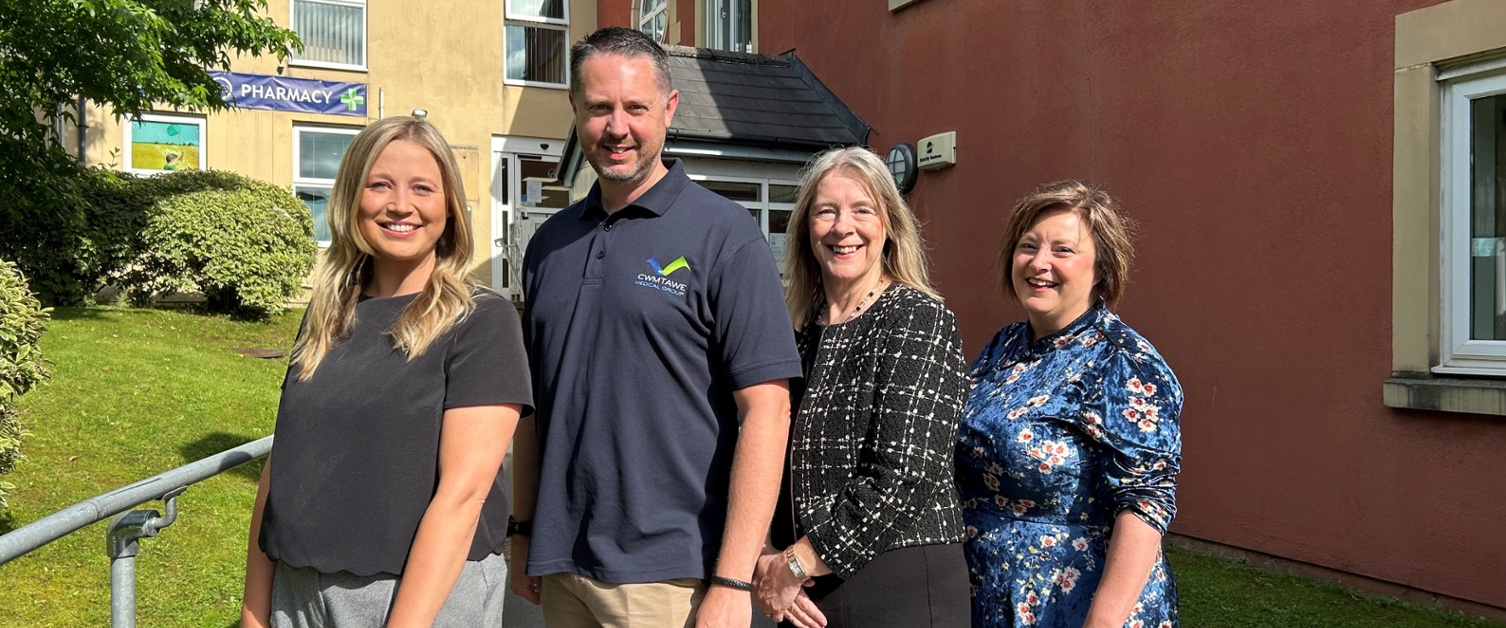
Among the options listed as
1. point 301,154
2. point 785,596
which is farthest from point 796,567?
point 301,154

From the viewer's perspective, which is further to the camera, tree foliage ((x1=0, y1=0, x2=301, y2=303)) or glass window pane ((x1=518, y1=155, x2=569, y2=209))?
glass window pane ((x1=518, y1=155, x2=569, y2=209))

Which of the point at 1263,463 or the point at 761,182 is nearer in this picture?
the point at 1263,463

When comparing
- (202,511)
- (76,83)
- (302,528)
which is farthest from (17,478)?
(302,528)

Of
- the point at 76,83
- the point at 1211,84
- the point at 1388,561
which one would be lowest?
the point at 1388,561

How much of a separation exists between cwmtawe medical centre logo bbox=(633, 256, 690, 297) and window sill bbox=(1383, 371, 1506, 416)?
418cm

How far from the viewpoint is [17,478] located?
628 cm

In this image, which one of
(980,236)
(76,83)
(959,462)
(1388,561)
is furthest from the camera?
(76,83)

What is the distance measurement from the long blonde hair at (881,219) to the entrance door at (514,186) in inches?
664

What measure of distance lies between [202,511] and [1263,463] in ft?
18.5

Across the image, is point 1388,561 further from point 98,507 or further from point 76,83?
point 76,83

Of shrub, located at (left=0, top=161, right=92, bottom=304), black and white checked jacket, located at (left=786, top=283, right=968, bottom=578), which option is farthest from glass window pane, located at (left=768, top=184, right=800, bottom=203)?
black and white checked jacket, located at (left=786, top=283, right=968, bottom=578)

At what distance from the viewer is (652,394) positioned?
233cm

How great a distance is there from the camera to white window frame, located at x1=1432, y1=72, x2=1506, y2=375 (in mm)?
5285

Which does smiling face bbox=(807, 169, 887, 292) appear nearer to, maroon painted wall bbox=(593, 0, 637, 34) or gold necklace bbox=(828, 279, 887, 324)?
gold necklace bbox=(828, 279, 887, 324)
